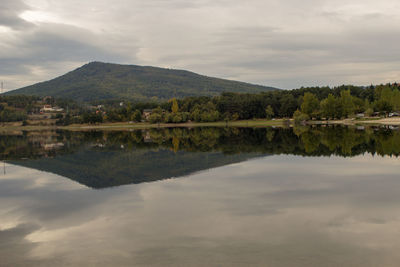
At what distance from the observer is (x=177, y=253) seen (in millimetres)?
10039

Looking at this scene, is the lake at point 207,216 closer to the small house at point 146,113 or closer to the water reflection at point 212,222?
the water reflection at point 212,222

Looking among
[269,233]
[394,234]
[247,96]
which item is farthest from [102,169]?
[247,96]

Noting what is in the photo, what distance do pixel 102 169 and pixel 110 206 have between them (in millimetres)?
13209

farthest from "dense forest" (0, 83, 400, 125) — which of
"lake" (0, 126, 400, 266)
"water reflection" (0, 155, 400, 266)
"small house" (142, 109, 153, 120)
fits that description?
"water reflection" (0, 155, 400, 266)

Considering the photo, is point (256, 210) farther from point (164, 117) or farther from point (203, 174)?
point (164, 117)

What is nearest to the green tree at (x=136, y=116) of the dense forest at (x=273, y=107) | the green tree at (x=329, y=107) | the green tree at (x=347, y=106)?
the dense forest at (x=273, y=107)

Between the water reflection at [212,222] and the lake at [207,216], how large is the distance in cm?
4

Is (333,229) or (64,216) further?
(64,216)

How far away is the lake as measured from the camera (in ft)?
32.4

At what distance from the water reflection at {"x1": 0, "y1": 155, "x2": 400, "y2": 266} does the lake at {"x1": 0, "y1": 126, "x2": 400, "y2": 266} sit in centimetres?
4

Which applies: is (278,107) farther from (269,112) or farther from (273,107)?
(269,112)

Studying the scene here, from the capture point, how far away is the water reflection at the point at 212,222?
9812mm

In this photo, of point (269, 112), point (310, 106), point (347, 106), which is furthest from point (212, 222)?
point (269, 112)

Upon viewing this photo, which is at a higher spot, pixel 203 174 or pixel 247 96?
pixel 247 96
